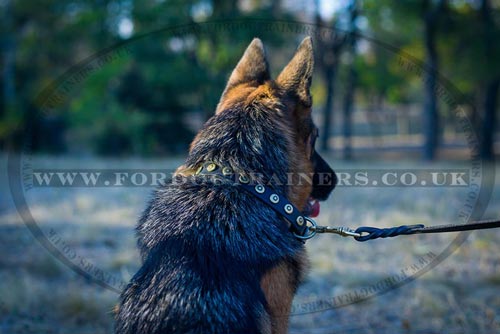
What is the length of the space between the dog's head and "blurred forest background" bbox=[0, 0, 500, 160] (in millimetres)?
12955

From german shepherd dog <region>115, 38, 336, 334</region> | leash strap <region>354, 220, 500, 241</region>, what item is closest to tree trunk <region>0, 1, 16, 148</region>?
german shepherd dog <region>115, 38, 336, 334</region>

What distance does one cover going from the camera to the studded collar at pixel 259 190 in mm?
2791

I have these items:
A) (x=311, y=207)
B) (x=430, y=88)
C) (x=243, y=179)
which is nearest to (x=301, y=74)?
(x=243, y=179)

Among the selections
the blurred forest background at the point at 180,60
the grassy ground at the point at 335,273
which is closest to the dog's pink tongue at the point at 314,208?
the grassy ground at the point at 335,273

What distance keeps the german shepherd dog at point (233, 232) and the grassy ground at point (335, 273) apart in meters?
1.86

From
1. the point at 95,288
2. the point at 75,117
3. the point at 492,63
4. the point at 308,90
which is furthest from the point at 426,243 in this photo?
the point at 75,117

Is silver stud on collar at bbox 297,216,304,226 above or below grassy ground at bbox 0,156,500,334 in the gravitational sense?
above

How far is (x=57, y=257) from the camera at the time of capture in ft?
24.2

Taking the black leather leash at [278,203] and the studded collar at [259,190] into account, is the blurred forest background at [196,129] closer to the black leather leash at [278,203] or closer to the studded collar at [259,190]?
the black leather leash at [278,203]

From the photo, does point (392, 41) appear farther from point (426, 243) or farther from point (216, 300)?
point (216, 300)

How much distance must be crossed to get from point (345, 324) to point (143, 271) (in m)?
3.34

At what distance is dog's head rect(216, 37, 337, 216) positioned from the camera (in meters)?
3.14

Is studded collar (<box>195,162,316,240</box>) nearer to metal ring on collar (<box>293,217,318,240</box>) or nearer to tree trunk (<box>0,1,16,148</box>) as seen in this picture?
metal ring on collar (<box>293,217,318,240</box>)

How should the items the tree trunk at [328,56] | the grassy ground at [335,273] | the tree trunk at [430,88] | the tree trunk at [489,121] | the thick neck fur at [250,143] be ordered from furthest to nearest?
the tree trunk at [328,56] → the tree trunk at [489,121] → the tree trunk at [430,88] → the grassy ground at [335,273] → the thick neck fur at [250,143]
